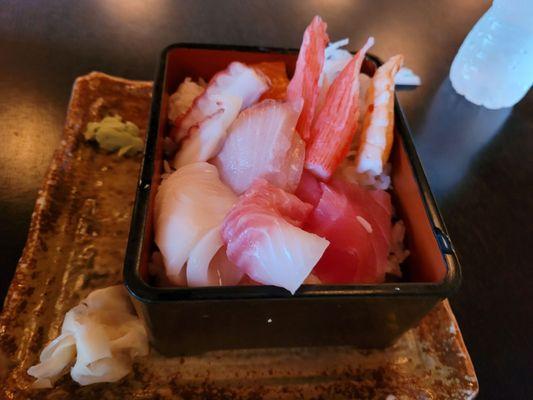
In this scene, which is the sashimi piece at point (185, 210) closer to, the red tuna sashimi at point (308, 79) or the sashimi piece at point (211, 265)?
the sashimi piece at point (211, 265)

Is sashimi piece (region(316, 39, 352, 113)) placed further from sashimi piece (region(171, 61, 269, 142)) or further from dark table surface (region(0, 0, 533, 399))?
dark table surface (region(0, 0, 533, 399))

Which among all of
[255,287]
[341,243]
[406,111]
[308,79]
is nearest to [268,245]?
[255,287]

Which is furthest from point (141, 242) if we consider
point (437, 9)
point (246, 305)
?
point (437, 9)

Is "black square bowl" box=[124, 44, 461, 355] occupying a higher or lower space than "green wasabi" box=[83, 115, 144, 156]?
higher

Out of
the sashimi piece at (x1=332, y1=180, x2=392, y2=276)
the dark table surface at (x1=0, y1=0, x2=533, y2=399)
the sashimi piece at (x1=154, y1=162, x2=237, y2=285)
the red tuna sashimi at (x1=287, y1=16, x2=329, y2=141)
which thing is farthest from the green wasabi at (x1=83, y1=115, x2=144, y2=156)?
the sashimi piece at (x1=332, y1=180, x2=392, y2=276)

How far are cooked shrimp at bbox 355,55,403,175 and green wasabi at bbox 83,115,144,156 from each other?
608 mm

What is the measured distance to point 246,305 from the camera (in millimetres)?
745

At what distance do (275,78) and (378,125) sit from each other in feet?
1.03

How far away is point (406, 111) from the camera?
1654mm

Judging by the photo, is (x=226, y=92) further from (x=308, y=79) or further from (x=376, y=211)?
(x=376, y=211)

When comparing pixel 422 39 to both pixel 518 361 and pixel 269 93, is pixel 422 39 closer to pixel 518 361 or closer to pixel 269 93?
pixel 269 93

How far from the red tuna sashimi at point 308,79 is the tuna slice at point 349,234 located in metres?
0.16

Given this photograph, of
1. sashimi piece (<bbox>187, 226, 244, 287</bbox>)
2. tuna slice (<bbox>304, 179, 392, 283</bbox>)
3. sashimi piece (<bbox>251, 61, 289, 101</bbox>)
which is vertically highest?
sashimi piece (<bbox>251, 61, 289, 101</bbox>)

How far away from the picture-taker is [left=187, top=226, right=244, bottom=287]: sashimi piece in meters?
0.79
